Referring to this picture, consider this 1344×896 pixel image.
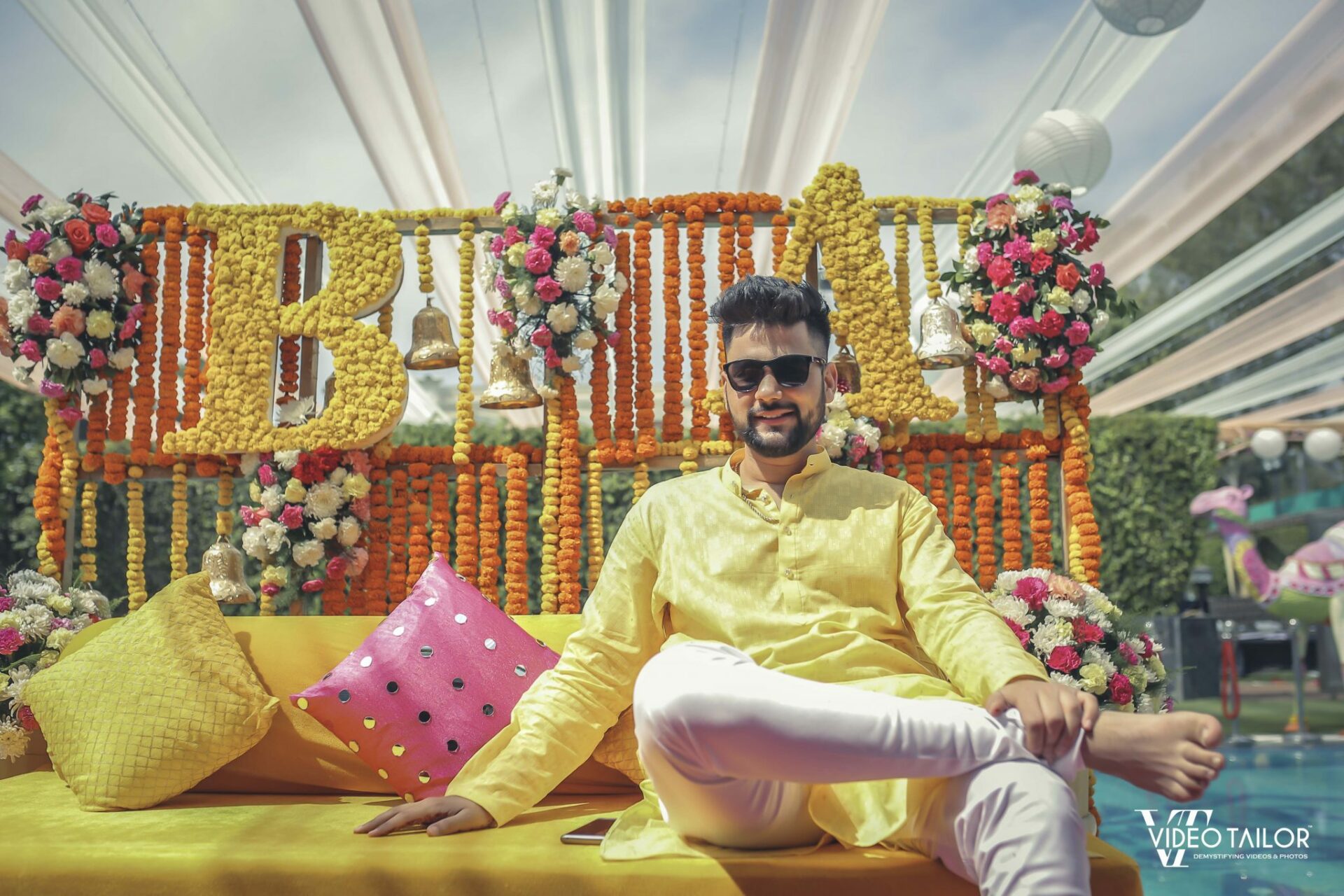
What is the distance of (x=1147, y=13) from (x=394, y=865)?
3.98m

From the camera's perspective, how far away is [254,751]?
265 cm

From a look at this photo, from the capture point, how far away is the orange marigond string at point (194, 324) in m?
3.93

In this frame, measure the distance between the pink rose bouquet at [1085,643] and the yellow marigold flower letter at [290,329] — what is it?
234 centimetres

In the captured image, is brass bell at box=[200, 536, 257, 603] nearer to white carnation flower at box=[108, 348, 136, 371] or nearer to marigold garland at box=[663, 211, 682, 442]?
white carnation flower at box=[108, 348, 136, 371]

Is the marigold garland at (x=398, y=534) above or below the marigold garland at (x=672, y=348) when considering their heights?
below

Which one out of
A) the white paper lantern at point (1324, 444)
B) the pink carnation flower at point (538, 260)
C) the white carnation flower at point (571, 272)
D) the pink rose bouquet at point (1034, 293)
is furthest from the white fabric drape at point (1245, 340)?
the pink carnation flower at point (538, 260)

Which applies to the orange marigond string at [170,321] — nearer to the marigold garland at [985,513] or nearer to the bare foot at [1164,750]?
the marigold garland at [985,513]

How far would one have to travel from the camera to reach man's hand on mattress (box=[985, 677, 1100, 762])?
1526mm

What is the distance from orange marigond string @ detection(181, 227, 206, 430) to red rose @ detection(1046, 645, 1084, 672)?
320 centimetres

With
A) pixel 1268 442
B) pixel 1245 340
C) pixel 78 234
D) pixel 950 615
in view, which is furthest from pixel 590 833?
pixel 1268 442

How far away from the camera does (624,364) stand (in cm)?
395

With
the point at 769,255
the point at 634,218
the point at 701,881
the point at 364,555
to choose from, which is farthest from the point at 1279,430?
the point at 701,881

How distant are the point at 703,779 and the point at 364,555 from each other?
2492 millimetres

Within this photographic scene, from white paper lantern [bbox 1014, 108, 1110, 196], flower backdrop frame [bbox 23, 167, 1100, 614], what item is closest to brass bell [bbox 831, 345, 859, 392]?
flower backdrop frame [bbox 23, 167, 1100, 614]
